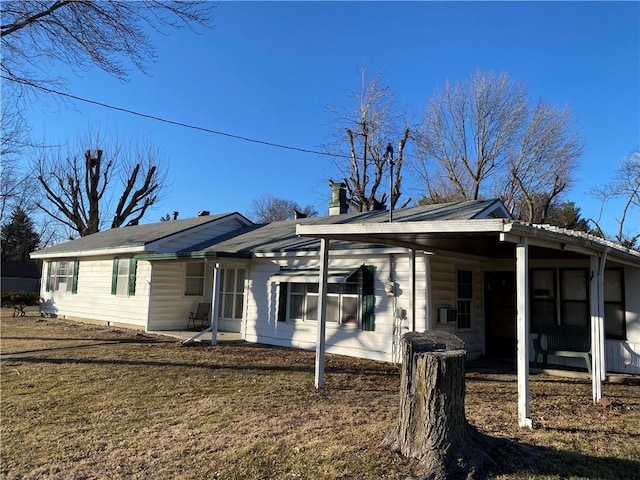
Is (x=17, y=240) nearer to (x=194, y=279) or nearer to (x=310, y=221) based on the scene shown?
(x=194, y=279)

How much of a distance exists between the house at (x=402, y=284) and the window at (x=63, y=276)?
4569 millimetres

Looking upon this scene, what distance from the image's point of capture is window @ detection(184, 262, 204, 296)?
14.7 metres

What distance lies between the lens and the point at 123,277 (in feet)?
50.1

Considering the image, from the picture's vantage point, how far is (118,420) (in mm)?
5199

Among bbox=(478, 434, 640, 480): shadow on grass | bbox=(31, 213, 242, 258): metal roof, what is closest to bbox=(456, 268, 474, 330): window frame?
bbox=(478, 434, 640, 480): shadow on grass

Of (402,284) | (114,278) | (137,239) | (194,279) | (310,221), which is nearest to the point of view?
(402,284)

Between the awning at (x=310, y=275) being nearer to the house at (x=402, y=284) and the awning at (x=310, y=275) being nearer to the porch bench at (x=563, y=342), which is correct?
the house at (x=402, y=284)

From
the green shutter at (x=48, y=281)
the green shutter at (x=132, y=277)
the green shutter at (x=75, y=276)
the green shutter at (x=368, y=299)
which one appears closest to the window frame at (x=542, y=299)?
the green shutter at (x=368, y=299)

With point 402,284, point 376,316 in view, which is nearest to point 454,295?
point 402,284

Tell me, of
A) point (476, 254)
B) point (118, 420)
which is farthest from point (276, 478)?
point (476, 254)

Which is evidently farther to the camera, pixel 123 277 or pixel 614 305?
pixel 123 277

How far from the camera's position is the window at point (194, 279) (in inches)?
578

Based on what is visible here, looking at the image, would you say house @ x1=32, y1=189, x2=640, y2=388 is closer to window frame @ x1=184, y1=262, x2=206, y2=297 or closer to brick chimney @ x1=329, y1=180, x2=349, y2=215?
window frame @ x1=184, y1=262, x2=206, y2=297

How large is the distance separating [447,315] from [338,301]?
2.42m
